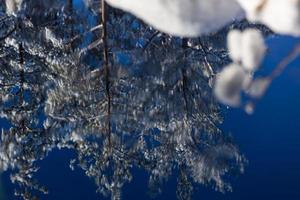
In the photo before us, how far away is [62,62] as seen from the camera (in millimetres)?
2240

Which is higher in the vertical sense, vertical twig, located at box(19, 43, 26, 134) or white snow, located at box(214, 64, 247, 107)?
vertical twig, located at box(19, 43, 26, 134)

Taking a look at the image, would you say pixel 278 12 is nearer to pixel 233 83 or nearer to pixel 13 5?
pixel 233 83

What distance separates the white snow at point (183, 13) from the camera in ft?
1.41

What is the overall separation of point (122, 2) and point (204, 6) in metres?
0.08

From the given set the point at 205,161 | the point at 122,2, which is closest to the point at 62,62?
the point at 205,161

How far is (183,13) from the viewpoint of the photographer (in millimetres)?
435

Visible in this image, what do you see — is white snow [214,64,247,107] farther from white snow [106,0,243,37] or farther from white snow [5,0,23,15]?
white snow [5,0,23,15]

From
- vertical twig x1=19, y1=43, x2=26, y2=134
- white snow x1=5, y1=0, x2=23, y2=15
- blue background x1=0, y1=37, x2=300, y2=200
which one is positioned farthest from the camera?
blue background x1=0, y1=37, x2=300, y2=200

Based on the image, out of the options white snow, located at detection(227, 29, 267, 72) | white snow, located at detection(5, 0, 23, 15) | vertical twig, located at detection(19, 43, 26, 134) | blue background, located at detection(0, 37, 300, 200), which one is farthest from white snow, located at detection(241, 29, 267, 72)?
blue background, located at detection(0, 37, 300, 200)

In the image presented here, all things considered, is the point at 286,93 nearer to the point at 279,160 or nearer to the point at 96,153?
the point at 279,160

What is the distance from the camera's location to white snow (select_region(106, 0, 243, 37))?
43 centimetres

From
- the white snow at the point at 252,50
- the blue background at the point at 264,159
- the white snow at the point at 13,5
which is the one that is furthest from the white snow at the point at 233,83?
the blue background at the point at 264,159

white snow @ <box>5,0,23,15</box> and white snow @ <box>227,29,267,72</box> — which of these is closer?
white snow @ <box>227,29,267,72</box>

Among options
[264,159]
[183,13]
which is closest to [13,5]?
[183,13]
